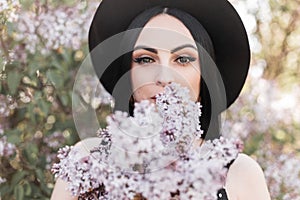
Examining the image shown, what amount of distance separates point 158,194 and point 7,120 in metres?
1.52

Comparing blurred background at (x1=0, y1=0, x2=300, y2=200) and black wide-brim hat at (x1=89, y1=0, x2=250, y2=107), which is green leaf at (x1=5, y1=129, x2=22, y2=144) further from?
black wide-brim hat at (x1=89, y1=0, x2=250, y2=107)

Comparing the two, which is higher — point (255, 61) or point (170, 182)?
point (255, 61)

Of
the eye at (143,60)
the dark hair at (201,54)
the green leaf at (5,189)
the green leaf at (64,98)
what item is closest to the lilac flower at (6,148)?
the green leaf at (5,189)

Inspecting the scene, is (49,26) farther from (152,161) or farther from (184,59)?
(152,161)

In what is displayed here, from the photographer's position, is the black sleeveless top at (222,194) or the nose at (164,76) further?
the black sleeveless top at (222,194)

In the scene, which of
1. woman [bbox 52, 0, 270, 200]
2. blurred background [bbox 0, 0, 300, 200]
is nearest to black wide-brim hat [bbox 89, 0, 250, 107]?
woman [bbox 52, 0, 270, 200]

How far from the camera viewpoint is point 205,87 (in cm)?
149

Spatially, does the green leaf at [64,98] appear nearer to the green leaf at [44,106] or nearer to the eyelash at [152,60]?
the green leaf at [44,106]

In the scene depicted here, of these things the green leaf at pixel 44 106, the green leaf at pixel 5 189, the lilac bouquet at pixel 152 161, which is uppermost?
the green leaf at pixel 44 106

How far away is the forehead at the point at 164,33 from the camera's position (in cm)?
141

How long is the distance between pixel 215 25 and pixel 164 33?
0.17 metres

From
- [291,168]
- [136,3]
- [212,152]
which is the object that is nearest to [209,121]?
[136,3]

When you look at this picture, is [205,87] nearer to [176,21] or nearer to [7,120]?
[176,21]

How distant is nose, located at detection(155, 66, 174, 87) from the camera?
4.44 ft
